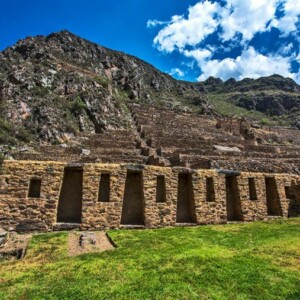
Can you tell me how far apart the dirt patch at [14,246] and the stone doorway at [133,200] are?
2887mm

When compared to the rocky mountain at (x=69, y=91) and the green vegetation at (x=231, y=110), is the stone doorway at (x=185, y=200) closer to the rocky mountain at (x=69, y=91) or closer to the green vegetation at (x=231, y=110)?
the rocky mountain at (x=69, y=91)

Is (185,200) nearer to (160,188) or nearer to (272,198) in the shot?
(160,188)

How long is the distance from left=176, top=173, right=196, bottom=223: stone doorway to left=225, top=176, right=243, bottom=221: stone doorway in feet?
5.20

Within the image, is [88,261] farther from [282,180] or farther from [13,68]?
[13,68]

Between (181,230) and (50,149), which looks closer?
(181,230)

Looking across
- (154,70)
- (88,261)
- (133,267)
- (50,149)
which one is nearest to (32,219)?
(88,261)

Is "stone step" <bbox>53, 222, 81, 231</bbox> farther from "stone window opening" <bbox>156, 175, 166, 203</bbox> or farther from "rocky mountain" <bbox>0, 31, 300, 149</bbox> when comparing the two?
"rocky mountain" <bbox>0, 31, 300, 149</bbox>

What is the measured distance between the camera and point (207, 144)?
Result: 23859mm

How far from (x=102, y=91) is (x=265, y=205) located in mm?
34624

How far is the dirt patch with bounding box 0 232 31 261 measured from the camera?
19.3 ft

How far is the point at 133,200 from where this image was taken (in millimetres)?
9211

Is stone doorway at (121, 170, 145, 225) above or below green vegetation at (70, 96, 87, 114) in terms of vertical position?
below

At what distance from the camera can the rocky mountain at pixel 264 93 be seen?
8794cm

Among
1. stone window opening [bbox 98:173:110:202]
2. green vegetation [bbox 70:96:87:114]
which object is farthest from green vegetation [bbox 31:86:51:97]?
stone window opening [bbox 98:173:110:202]
